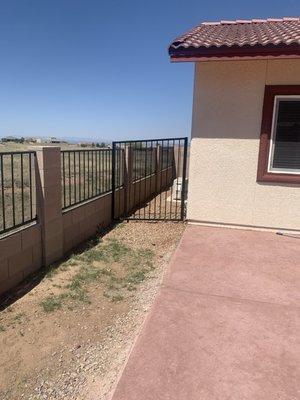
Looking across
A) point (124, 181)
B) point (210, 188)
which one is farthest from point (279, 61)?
point (124, 181)

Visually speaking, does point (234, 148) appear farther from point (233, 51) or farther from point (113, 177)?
point (113, 177)

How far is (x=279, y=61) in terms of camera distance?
5.70 m

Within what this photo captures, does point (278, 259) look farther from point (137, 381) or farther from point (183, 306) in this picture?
point (137, 381)

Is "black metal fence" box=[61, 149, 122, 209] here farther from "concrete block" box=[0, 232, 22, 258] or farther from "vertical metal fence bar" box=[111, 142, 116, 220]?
"concrete block" box=[0, 232, 22, 258]

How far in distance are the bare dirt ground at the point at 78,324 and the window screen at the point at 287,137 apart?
2407 millimetres

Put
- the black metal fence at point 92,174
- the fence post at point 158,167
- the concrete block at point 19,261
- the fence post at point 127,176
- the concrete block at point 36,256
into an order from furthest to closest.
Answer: the fence post at point 158,167 → the fence post at point 127,176 → the black metal fence at point 92,174 → the concrete block at point 36,256 → the concrete block at point 19,261

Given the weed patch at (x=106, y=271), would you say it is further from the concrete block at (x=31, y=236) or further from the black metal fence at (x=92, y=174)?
the black metal fence at (x=92, y=174)

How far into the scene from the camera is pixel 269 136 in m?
5.91

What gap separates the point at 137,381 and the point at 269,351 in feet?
3.73

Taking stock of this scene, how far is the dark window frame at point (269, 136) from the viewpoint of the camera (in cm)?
569

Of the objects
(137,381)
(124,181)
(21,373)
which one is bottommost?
(21,373)

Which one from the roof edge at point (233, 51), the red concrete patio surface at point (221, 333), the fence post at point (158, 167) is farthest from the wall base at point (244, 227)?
the fence post at point (158, 167)

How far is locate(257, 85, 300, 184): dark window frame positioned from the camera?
569 cm

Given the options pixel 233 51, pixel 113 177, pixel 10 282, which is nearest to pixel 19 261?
pixel 10 282
